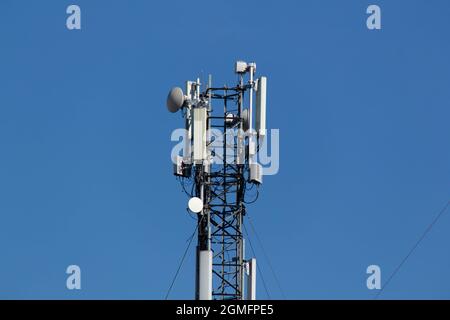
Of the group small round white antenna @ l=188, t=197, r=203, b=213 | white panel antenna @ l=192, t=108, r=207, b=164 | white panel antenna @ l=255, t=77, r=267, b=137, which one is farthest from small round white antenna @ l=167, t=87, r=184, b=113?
small round white antenna @ l=188, t=197, r=203, b=213

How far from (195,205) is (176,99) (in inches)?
189

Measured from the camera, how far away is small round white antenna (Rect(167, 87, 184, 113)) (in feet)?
248

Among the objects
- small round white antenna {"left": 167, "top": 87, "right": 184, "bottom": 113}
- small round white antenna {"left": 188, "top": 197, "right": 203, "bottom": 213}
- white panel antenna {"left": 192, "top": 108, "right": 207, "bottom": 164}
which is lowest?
small round white antenna {"left": 188, "top": 197, "right": 203, "bottom": 213}

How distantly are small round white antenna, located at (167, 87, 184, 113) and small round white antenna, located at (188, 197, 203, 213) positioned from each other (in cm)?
429

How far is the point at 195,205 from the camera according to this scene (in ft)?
241

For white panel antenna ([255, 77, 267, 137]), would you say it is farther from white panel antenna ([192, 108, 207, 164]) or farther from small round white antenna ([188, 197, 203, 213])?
small round white antenna ([188, 197, 203, 213])

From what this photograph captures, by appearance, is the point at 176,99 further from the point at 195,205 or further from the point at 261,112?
the point at 195,205

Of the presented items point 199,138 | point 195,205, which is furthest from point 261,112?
point 195,205

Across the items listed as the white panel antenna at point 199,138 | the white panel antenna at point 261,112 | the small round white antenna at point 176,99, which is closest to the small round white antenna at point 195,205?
the white panel antenna at point 199,138

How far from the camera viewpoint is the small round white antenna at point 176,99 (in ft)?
248
